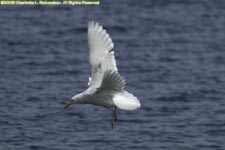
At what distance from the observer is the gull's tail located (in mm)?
10121

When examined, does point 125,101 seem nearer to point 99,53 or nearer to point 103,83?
point 103,83

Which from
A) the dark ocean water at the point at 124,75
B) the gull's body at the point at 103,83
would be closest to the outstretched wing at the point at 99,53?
the gull's body at the point at 103,83

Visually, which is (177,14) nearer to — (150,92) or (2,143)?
(150,92)

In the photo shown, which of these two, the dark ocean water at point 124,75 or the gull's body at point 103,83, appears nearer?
the gull's body at point 103,83

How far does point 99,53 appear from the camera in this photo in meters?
11.5

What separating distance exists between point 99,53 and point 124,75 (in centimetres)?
671

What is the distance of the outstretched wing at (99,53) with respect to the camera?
11234 mm

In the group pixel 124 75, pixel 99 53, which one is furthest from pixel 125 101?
pixel 124 75

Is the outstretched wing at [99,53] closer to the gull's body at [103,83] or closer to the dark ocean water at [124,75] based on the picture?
the gull's body at [103,83]

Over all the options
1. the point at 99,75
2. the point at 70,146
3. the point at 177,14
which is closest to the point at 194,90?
the point at 70,146

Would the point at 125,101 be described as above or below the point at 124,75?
below

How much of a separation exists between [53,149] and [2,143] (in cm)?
98

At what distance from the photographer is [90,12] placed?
25297 mm

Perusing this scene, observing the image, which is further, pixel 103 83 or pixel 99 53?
pixel 99 53
